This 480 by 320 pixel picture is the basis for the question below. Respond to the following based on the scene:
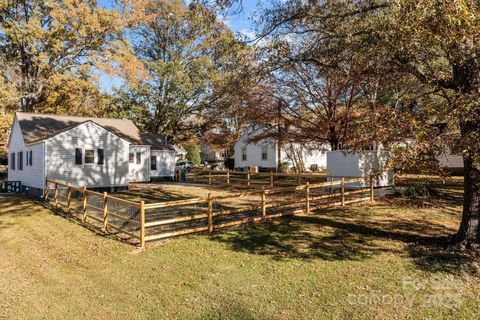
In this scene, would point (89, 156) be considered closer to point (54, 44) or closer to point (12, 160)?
point (12, 160)

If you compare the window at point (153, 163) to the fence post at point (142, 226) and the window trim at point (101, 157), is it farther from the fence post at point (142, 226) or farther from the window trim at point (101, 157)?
the fence post at point (142, 226)

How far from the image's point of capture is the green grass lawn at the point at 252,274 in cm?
618

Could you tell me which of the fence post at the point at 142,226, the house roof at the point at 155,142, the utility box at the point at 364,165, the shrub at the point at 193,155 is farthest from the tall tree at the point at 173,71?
the fence post at the point at 142,226

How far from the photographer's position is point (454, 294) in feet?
21.9

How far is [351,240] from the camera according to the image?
10.2 metres

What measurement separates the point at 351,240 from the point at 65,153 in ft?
57.7

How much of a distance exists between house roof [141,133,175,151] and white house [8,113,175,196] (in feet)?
22.1

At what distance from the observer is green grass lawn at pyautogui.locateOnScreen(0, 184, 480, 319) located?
20.3ft

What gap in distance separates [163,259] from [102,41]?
25.0 meters

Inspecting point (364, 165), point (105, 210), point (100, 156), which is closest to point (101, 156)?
point (100, 156)

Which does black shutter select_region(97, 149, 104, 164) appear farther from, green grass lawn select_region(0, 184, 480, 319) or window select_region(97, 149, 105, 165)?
green grass lawn select_region(0, 184, 480, 319)

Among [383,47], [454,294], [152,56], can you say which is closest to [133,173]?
[152,56]

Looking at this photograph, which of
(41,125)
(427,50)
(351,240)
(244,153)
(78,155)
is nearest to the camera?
(427,50)

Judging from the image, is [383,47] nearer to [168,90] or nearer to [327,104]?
[327,104]
